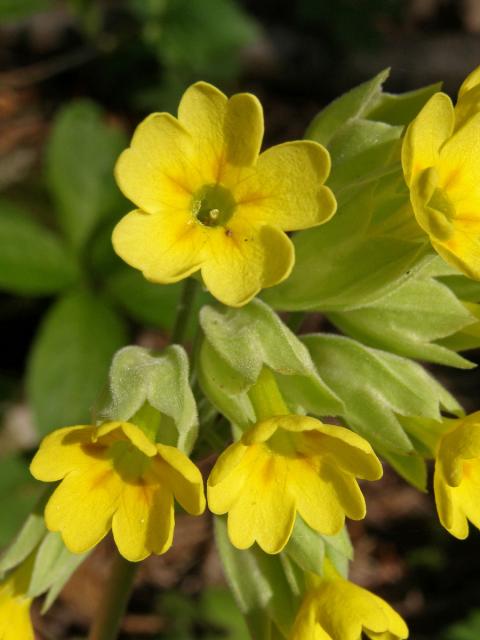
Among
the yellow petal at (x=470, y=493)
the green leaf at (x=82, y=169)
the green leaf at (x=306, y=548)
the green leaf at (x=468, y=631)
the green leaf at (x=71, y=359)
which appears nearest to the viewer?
the yellow petal at (x=470, y=493)

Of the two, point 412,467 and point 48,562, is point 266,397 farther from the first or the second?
point 48,562

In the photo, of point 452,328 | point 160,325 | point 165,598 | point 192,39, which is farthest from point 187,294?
point 192,39

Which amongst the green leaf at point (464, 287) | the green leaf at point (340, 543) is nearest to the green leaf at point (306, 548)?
the green leaf at point (340, 543)

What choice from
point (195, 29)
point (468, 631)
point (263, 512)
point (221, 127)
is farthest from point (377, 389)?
point (195, 29)

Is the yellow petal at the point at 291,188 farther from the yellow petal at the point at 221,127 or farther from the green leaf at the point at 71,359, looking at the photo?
the green leaf at the point at 71,359

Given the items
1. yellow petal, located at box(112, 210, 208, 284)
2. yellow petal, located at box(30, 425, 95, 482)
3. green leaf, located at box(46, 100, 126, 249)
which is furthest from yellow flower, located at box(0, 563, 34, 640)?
green leaf, located at box(46, 100, 126, 249)

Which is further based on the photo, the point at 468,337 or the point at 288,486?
the point at 468,337

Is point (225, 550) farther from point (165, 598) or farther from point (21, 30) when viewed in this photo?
point (21, 30)
